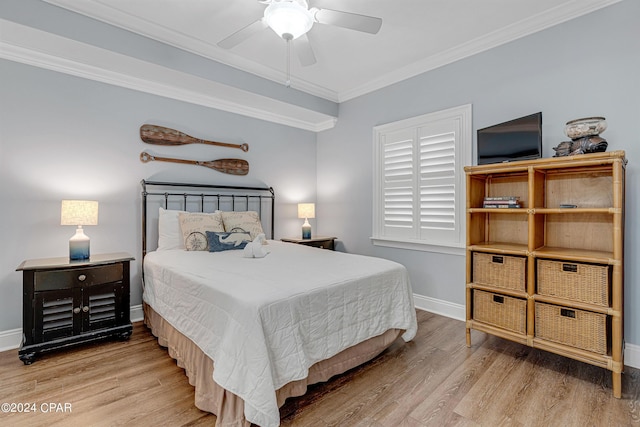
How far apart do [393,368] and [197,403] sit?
4.47 feet

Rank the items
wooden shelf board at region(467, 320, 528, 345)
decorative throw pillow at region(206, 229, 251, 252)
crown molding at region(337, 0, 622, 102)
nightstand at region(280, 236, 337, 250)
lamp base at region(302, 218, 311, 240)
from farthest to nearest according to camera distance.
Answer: lamp base at region(302, 218, 311, 240), nightstand at region(280, 236, 337, 250), decorative throw pillow at region(206, 229, 251, 252), crown molding at region(337, 0, 622, 102), wooden shelf board at region(467, 320, 528, 345)

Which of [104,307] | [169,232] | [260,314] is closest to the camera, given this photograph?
[260,314]

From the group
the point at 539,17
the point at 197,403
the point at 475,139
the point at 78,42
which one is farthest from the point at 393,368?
the point at 78,42

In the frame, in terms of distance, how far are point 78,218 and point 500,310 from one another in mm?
3580

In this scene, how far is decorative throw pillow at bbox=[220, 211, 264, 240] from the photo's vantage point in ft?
11.2

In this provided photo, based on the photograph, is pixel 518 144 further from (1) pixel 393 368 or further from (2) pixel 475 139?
(1) pixel 393 368

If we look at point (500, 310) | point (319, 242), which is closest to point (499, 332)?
point (500, 310)

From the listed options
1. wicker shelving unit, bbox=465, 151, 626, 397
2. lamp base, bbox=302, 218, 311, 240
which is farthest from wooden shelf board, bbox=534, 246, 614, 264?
lamp base, bbox=302, 218, 311, 240

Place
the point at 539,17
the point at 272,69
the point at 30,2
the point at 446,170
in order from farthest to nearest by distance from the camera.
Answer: the point at 272,69
the point at 446,170
the point at 539,17
the point at 30,2

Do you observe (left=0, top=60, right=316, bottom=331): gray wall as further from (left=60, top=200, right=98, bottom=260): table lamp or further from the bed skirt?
the bed skirt

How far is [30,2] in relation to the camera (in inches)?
90.4

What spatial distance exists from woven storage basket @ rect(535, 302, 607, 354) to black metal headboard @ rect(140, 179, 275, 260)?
10.3 ft

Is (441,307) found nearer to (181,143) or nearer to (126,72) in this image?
(181,143)

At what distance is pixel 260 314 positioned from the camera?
1.61m
